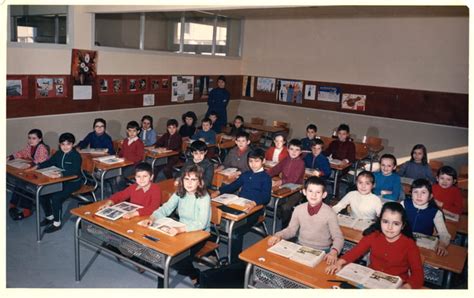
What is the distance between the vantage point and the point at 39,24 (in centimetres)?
591

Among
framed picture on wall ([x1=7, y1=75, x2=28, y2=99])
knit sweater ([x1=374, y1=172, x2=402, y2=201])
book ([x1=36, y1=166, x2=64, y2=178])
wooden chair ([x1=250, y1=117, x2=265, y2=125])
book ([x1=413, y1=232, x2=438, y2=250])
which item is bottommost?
book ([x1=36, y1=166, x2=64, y2=178])

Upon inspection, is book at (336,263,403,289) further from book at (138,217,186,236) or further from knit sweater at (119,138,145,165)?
knit sweater at (119,138,145,165)

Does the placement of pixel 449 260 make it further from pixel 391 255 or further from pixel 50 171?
pixel 50 171

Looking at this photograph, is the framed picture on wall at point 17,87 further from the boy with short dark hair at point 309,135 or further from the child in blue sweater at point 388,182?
the child in blue sweater at point 388,182

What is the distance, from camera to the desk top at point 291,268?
230cm

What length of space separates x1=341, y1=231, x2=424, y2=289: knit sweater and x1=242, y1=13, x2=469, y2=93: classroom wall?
5.14 metres

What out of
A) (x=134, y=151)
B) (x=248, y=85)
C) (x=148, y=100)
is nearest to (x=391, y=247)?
(x=134, y=151)

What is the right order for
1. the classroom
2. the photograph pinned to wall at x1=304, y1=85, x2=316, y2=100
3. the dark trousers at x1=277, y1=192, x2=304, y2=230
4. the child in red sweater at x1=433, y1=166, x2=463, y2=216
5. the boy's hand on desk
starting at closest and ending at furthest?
the boy's hand on desk, the child in red sweater at x1=433, y1=166, x2=463, y2=216, the dark trousers at x1=277, y1=192, x2=304, y2=230, the classroom, the photograph pinned to wall at x1=304, y1=85, x2=316, y2=100

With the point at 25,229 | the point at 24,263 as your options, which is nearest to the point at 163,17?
the point at 25,229

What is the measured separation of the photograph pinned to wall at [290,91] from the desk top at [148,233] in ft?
20.7

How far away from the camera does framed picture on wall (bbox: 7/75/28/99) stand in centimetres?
565

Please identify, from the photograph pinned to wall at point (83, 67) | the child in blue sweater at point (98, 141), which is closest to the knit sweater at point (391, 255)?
the child in blue sweater at point (98, 141)

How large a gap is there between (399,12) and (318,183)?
5314mm

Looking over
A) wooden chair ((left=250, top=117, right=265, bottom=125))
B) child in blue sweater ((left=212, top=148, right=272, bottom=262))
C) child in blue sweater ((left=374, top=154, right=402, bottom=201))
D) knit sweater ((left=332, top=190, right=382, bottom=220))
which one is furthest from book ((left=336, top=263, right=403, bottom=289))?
wooden chair ((left=250, top=117, right=265, bottom=125))
